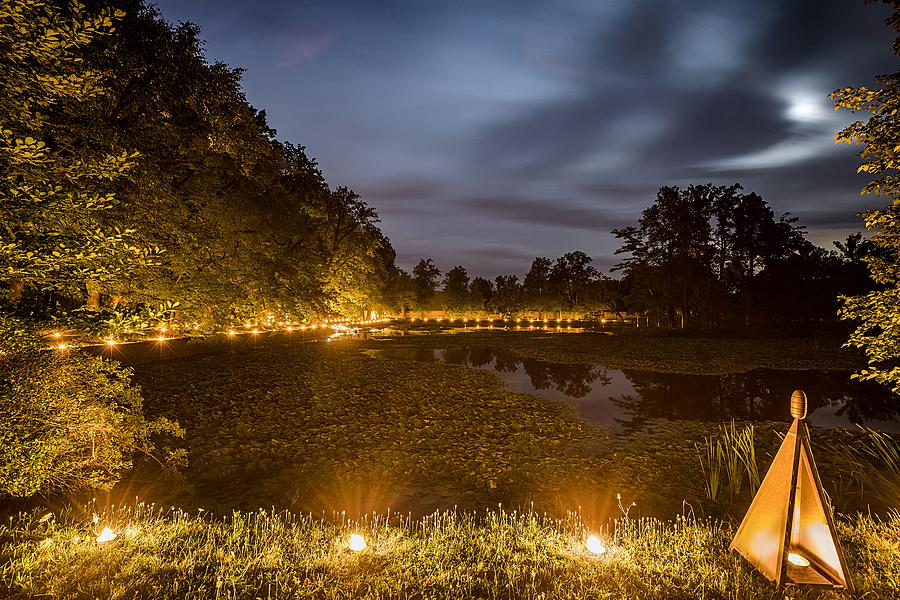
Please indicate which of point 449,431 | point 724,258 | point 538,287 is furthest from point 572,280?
point 449,431

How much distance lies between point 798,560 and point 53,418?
962 centimetres

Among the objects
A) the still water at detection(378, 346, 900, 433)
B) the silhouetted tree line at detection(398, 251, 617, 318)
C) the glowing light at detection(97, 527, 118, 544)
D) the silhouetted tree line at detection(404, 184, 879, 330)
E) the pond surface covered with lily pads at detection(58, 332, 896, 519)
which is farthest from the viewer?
the silhouetted tree line at detection(398, 251, 617, 318)

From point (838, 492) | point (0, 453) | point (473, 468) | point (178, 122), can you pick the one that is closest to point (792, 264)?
point (838, 492)

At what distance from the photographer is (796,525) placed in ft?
16.9

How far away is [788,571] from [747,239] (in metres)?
56.4

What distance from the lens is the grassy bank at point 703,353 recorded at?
27.2 metres

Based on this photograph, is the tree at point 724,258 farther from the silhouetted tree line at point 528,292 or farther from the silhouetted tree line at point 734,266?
the silhouetted tree line at point 528,292

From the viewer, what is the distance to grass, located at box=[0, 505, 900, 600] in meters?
4.78

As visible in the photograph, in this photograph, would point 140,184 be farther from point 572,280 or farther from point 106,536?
point 572,280

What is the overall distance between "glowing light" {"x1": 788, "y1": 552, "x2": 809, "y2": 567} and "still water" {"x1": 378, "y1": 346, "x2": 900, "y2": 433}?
837cm

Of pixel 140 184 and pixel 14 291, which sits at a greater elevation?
pixel 140 184

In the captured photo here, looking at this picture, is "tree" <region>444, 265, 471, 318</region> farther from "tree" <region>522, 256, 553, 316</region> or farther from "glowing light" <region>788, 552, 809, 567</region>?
"glowing light" <region>788, 552, 809, 567</region>

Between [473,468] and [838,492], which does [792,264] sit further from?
[473,468]

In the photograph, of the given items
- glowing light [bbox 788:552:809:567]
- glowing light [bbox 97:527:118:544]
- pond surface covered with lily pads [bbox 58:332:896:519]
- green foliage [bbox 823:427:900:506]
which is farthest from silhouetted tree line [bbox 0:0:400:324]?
green foliage [bbox 823:427:900:506]
